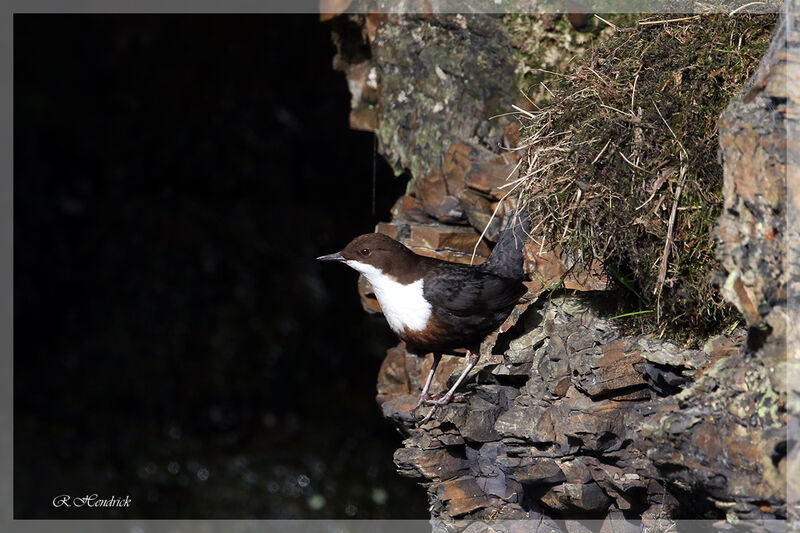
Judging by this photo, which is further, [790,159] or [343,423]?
[343,423]

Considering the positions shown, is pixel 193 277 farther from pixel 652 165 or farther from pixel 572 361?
pixel 652 165

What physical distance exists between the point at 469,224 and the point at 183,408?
183 inches

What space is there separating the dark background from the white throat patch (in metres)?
3.13

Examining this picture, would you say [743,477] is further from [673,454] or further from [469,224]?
[469,224]

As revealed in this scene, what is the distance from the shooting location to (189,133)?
7.27 metres

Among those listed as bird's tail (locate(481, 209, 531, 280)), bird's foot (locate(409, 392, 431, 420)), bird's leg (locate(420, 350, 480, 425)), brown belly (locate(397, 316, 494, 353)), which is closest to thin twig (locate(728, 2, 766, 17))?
bird's tail (locate(481, 209, 531, 280))

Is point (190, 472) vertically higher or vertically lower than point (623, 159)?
lower

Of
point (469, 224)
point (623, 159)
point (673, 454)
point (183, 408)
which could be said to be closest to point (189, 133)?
point (183, 408)

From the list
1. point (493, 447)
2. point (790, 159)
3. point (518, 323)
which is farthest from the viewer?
point (518, 323)

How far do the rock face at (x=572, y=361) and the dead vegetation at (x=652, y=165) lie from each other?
0.15 metres

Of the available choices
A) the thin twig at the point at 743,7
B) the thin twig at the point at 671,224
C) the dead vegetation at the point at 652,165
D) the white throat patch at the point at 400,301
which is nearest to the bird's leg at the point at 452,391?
the white throat patch at the point at 400,301

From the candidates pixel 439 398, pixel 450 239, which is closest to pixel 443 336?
pixel 439 398

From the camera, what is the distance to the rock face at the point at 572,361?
220cm

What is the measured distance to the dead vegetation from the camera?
2721 mm
